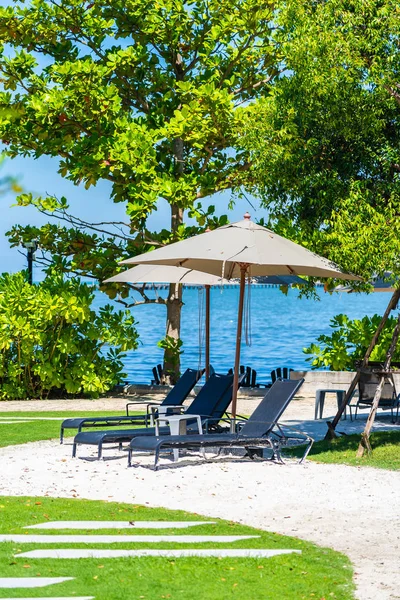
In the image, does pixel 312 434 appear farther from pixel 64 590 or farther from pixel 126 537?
pixel 64 590

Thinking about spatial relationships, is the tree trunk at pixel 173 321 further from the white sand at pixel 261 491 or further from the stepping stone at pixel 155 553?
the stepping stone at pixel 155 553

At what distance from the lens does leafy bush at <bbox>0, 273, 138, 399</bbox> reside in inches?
736

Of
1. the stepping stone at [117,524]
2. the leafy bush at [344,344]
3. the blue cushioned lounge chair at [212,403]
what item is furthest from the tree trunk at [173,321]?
the stepping stone at [117,524]

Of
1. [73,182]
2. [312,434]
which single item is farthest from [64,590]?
[73,182]

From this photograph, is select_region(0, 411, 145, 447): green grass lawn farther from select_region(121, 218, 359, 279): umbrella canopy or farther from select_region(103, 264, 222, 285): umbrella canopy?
select_region(121, 218, 359, 279): umbrella canopy

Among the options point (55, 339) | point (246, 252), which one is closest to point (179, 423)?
point (246, 252)

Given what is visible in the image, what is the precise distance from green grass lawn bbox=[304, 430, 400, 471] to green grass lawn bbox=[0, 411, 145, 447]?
3646 mm

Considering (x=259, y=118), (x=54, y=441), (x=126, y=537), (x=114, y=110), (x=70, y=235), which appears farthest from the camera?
(x=70, y=235)

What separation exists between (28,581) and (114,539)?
1272 millimetres

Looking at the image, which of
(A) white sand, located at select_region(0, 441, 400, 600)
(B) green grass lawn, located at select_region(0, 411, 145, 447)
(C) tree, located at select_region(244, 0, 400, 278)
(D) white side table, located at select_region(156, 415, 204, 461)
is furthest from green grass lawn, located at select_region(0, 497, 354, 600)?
(B) green grass lawn, located at select_region(0, 411, 145, 447)

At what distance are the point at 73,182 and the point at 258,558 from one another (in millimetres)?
14448

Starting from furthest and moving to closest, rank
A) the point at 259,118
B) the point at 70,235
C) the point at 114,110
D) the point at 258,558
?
the point at 70,235
the point at 114,110
the point at 259,118
the point at 258,558

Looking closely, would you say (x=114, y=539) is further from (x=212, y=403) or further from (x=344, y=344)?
(x=344, y=344)

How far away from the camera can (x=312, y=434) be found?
13602 millimetres
